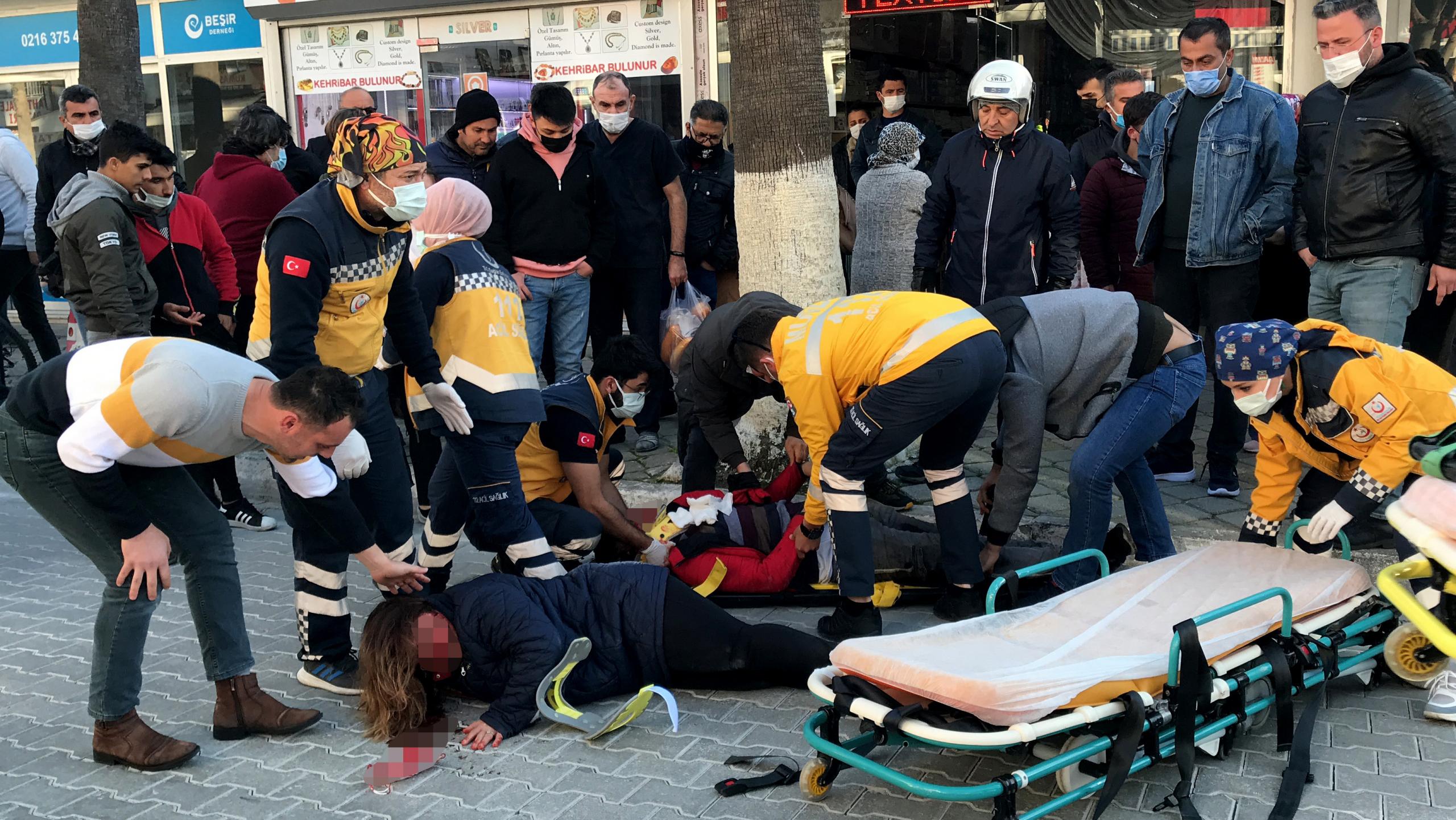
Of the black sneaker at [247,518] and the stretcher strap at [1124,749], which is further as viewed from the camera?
the black sneaker at [247,518]

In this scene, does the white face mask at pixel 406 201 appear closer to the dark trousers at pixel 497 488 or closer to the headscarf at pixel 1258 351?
the dark trousers at pixel 497 488

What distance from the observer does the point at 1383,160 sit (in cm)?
521

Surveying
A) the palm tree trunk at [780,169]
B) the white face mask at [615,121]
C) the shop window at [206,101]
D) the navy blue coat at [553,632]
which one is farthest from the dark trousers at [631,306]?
the shop window at [206,101]

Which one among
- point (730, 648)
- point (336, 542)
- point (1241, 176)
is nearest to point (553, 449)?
point (336, 542)

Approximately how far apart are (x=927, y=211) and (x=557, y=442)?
7.62 ft

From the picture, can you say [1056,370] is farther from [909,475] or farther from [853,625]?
[909,475]

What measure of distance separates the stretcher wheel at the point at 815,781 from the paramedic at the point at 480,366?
5.06 feet

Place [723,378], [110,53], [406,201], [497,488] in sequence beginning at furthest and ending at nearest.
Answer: [110,53] → [723,378] → [497,488] → [406,201]

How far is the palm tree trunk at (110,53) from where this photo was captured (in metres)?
8.91

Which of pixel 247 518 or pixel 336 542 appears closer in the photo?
pixel 336 542

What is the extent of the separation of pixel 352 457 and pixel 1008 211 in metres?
3.31

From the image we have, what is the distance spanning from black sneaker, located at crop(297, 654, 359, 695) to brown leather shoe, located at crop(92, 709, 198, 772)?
0.55m

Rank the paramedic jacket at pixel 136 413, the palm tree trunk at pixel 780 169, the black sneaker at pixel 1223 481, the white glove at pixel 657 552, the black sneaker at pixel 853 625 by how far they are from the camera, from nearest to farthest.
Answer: the paramedic jacket at pixel 136 413
the black sneaker at pixel 853 625
the white glove at pixel 657 552
the black sneaker at pixel 1223 481
the palm tree trunk at pixel 780 169

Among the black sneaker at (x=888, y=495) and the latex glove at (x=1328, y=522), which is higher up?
the latex glove at (x=1328, y=522)
